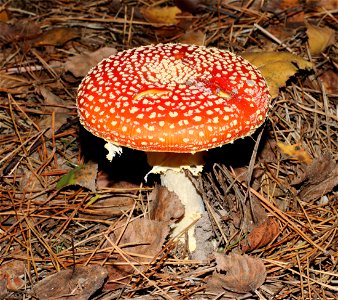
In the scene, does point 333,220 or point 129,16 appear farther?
point 129,16

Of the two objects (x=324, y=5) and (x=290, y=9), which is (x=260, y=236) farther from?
(x=324, y=5)

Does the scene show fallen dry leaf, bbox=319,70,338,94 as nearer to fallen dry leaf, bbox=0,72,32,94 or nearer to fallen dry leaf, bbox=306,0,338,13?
fallen dry leaf, bbox=306,0,338,13

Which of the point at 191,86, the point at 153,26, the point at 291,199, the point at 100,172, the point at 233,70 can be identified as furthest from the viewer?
the point at 153,26

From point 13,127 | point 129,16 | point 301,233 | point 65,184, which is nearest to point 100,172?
point 65,184

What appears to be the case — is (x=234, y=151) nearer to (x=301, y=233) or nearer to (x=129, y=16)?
(x=301, y=233)

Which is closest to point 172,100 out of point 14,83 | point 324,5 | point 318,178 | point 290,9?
point 318,178

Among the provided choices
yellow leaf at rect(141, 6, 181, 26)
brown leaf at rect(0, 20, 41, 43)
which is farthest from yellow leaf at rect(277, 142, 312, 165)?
brown leaf at rect(0, 20, 41, 43)
